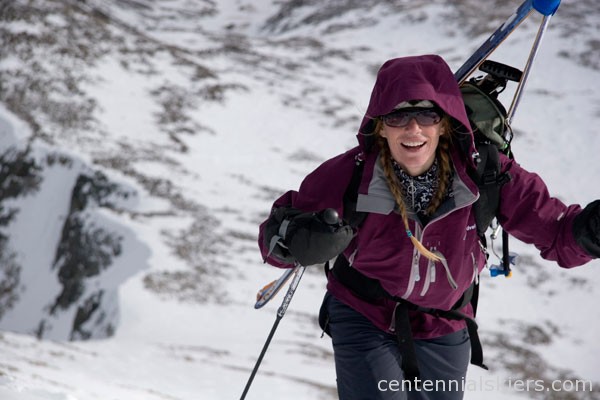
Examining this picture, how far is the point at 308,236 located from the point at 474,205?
0.95 meters

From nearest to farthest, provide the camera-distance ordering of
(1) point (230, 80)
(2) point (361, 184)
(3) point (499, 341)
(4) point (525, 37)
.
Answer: (2) point (361, 184) → (3) point (499, 341) → (1) point (230, 80) → (4) point (525, 37)

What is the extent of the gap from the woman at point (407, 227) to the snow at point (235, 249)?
2527mm

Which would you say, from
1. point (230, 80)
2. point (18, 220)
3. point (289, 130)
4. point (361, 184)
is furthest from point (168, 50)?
point (361, 184)

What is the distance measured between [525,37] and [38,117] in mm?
26185

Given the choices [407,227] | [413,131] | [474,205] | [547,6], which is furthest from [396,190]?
[547,6]

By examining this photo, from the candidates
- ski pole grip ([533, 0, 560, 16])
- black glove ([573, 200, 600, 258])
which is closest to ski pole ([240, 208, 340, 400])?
black glove ([573, 200, 600, 258])

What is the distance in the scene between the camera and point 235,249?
13.2m

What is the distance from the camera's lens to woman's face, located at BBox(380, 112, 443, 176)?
2.98 meters

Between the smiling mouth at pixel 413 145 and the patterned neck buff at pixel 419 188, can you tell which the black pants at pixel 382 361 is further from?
the smiling mouth at pixel 413 145

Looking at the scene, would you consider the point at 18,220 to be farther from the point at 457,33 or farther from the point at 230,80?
the point at 457,33

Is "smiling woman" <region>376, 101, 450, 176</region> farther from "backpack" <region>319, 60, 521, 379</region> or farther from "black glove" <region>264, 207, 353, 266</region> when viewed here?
"black glove" <region>264, 207, 353, 266</region>

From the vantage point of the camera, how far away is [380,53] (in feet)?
112

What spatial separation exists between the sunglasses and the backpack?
0.74ft

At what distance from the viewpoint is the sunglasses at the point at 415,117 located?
299cm
